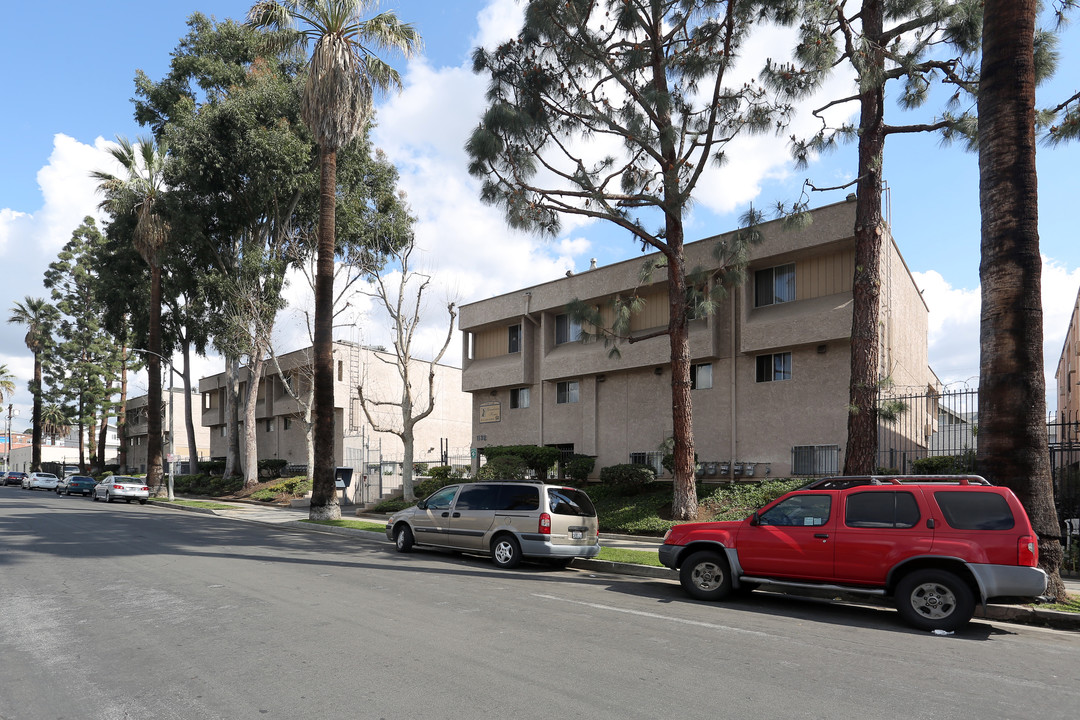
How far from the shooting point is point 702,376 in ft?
75.8

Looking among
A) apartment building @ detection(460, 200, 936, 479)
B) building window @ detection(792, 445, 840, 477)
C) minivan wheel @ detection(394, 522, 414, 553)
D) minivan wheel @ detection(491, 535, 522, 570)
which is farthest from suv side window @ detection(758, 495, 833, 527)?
building window @ detection(792, 445, 840, 477)

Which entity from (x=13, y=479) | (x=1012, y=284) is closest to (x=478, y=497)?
(x=1012, y=284)

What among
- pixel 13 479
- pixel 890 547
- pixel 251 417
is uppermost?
pixel 251 417

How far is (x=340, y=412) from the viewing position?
41.3 m

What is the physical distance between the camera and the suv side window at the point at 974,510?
323 inches

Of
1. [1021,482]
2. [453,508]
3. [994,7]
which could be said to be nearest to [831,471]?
[1021,482]

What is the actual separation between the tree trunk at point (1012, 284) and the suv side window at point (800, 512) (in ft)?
9.28

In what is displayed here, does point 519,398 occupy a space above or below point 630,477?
above

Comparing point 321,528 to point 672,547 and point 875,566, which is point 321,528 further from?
point 875,566

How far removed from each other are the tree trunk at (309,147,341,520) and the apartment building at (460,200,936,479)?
28.4 feet

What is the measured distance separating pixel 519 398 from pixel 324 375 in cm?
981

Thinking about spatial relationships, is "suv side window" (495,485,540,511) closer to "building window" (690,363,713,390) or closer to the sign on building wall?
"building window" (690,363,713,390)

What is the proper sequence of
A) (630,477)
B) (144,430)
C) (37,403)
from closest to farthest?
(630,477) < (37,403) < (144,430)

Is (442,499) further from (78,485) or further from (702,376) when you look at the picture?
(78,485)
